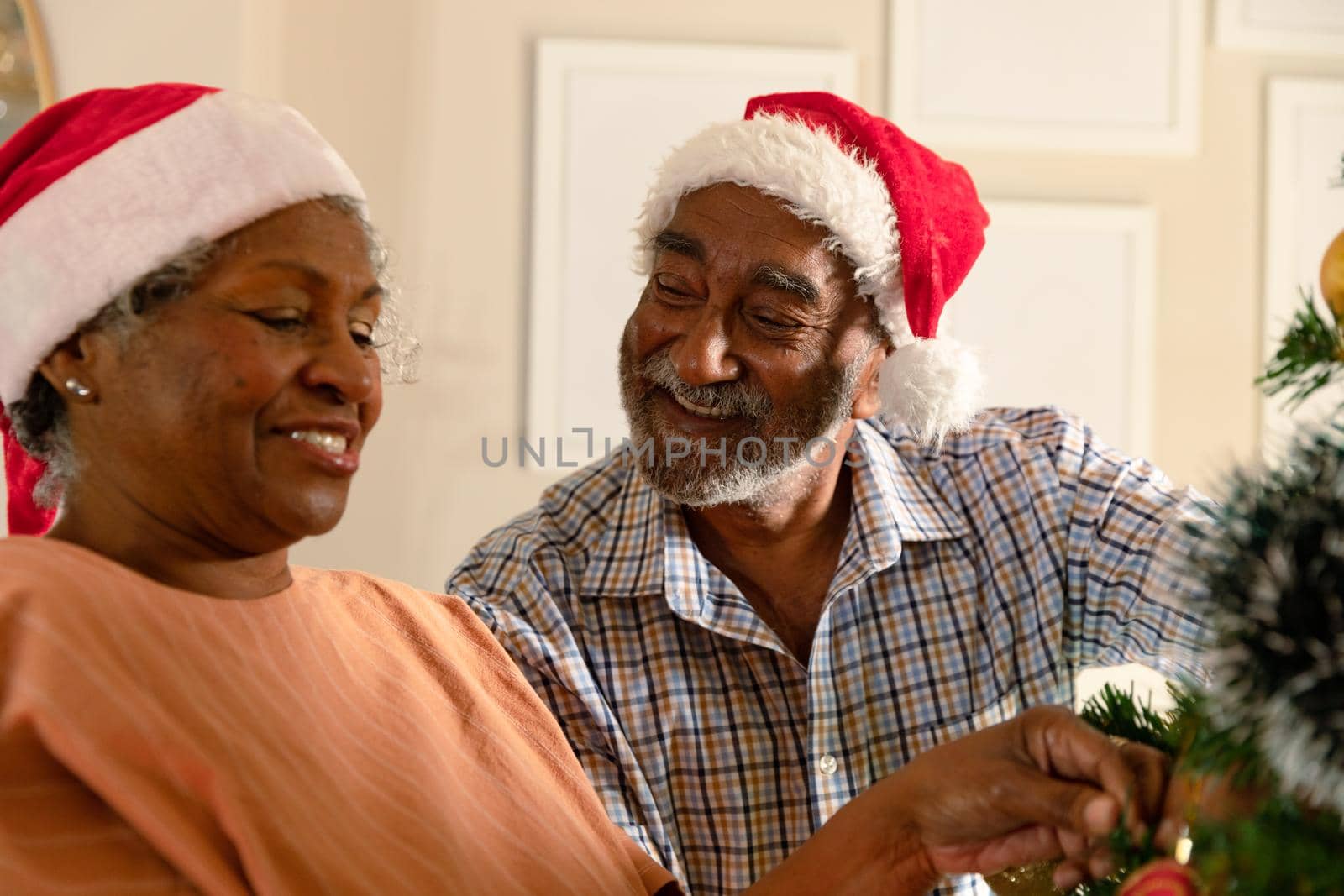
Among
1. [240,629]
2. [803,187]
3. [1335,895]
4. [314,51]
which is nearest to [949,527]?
[803,187]

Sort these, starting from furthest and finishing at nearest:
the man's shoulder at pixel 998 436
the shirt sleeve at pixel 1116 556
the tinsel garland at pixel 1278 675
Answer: the man's shoulder at pixel 998 436 < the shirt sleeve at pixel 1116 556 < the tinsel garland at pixel 1278 675

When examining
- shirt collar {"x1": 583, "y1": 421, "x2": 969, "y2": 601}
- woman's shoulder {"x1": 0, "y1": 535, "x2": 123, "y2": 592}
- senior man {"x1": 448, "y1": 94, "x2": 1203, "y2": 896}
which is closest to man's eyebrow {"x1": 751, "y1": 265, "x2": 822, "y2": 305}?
senior man {"x1": 448, "y1": 94, "x2": 1203, "y2": 896}

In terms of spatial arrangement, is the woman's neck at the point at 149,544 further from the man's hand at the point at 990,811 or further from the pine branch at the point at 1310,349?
the pine branch at the point at 1310,349

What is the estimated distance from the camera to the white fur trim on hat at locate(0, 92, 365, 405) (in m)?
1.02

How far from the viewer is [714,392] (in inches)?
70.8

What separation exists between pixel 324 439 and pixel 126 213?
9.3 inches

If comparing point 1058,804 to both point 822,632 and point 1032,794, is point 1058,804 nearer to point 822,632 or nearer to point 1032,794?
point 1032,794

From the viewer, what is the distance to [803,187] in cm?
182

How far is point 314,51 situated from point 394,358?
1.73 meters

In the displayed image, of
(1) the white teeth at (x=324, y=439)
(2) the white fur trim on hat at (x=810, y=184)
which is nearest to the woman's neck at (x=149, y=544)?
(1) the white teeth at (x=324, y=439)

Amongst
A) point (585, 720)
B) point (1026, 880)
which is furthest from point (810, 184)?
point (1026, 880)

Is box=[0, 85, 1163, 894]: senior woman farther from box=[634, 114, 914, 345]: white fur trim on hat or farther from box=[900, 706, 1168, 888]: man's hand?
box=[634, 114, 914, 345]: white fur trim on hat

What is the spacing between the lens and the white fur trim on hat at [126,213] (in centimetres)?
102

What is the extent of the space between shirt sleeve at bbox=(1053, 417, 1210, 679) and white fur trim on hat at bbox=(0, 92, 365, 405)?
1188 millimetres
